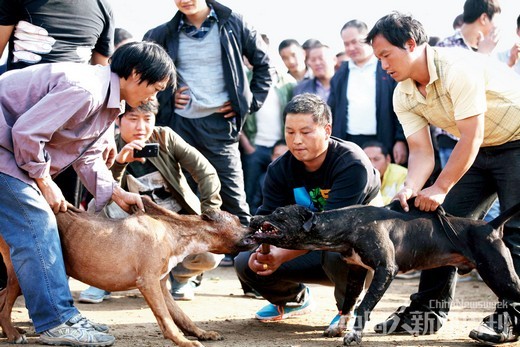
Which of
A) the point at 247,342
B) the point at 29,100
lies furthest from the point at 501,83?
the point at 29,100

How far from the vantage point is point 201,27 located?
8727mm

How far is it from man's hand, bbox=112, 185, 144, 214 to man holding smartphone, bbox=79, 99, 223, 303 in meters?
1.34

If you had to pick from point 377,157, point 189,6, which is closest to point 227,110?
point 189,6

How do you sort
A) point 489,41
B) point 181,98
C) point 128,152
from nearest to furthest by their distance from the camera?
1. point 128,152
2. point 181,98
3. point 489,41

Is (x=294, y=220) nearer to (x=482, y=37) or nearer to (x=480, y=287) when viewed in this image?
(x=480, y=287)

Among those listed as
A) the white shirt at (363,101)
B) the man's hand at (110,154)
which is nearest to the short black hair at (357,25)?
the white shirt at (363,101)

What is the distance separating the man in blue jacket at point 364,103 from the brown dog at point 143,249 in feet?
16.4

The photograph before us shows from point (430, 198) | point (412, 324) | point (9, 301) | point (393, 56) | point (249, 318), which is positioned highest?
point (393, 56)

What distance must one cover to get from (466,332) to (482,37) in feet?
15.1

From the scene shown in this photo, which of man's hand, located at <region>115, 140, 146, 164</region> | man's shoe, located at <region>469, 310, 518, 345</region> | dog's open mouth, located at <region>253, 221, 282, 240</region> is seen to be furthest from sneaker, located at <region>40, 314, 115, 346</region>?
man's shoe, located at <region>469, 310, 518, 345</region>

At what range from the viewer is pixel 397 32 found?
5.77 metres

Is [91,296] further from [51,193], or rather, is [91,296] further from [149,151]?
[51,193]

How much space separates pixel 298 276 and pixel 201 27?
343cm

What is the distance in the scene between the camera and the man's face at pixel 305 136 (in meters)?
6.29
